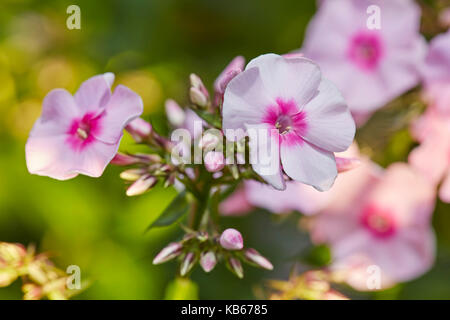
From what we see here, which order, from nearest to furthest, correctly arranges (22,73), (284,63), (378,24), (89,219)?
(284,63)
(378,24)
(89,219)
(22,73)

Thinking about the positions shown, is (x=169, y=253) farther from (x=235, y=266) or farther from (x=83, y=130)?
(x=83, y=130)

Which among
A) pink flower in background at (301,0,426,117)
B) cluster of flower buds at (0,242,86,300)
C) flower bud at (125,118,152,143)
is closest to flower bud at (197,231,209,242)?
flower bud at (125,118,152,143)

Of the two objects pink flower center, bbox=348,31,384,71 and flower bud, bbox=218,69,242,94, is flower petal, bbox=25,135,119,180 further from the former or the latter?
pink flower center, bbox=348,31,384,71

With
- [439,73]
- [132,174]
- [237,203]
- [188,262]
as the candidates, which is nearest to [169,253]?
[188,262]

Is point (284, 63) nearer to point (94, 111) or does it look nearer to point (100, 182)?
point (94, 111)

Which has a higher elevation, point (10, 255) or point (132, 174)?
point (132, 174)

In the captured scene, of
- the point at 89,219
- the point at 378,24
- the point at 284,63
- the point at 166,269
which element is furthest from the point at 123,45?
the point at 284,63
